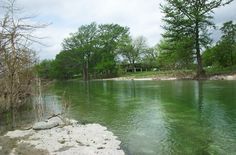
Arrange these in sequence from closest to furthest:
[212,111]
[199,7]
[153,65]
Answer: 1. [212,111]
2. [199,7]
3. [153,65]

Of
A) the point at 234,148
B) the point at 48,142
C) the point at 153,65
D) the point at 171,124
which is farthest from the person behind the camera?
the point at 153,65

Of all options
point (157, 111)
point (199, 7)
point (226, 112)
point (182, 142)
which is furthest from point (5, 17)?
point (199, 7)

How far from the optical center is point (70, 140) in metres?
12.7

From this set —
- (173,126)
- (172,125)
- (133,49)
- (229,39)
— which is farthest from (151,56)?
(173,126)

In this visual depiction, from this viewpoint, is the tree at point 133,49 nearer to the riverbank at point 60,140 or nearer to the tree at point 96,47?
the tree at point 96,47

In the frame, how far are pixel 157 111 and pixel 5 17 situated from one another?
11.4 meters

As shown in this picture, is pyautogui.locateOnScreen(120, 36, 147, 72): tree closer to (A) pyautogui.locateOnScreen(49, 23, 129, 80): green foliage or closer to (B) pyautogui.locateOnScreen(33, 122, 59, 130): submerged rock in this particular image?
(A) pyautogui.locateOnScreen(49, 23, 129, 80): green foliage

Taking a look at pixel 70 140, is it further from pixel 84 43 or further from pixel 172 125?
pixel 84 43

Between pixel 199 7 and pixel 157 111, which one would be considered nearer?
pixel 157 111

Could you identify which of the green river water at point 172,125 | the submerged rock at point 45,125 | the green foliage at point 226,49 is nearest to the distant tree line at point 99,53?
the green foliage at point 226,49

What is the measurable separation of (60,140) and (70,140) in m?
0.39

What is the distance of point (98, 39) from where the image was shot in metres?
99.5

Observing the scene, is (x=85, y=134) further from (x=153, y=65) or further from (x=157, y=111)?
(x=153, y=65)

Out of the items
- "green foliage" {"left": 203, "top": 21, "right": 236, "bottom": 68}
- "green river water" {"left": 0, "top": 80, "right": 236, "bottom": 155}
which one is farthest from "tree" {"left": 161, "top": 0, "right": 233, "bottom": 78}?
"green river water" {"left": 0, "top": 80, "right": 236, "bottom": 155}
